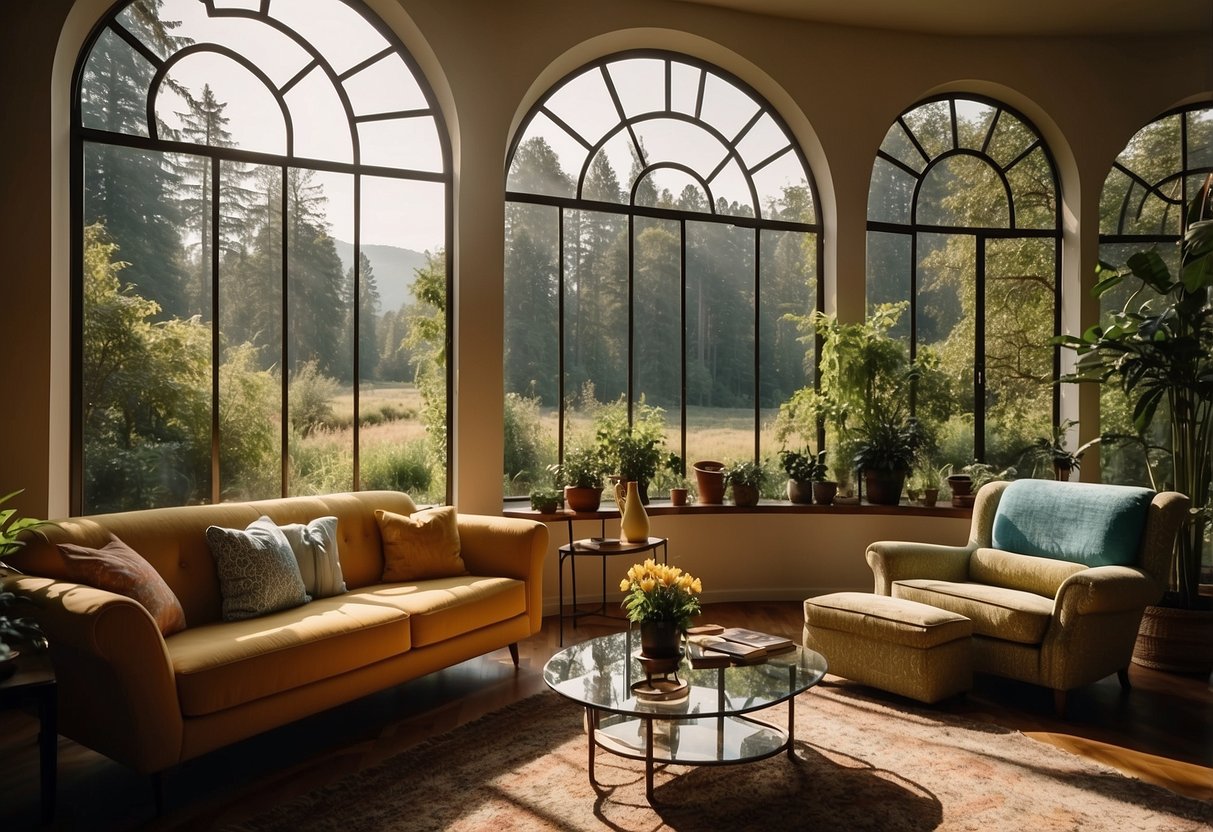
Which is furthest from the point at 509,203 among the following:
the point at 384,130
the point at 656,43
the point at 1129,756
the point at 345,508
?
the point at 1129,756

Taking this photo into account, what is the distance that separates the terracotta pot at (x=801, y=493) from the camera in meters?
5.91

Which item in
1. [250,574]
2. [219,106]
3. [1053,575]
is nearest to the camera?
[250,574]

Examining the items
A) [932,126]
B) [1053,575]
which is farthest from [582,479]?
[932,126]

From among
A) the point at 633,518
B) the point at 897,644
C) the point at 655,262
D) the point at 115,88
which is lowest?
the point at 897,644

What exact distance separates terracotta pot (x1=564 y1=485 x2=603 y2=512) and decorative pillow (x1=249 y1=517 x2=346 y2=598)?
170 centimetres

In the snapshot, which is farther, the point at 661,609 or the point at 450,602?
the point at 450,602

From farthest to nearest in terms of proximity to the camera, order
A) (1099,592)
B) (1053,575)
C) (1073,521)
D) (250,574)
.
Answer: (1073,521)
(1053,575)
(1099,592)
(250,574)

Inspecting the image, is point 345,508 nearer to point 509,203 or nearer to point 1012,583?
point 509,203

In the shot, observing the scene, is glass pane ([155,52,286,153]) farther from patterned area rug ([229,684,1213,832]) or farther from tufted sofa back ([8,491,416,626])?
Answer: patterned area rug ([229,684,1213,832])

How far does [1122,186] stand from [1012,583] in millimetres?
3828

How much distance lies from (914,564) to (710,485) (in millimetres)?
1690

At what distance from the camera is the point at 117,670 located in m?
2.62

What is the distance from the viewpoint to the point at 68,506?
4.23 m

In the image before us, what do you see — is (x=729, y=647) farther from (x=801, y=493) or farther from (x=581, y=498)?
(x=801, y=493)
